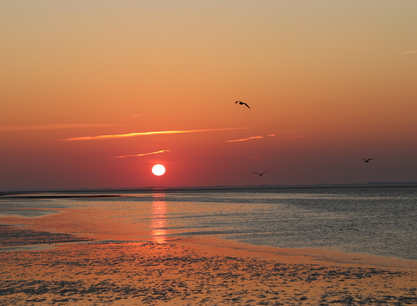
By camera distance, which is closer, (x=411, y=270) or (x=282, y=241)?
(x=411, y=270)

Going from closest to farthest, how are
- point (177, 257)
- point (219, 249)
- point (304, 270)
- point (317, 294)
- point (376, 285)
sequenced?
1. point (317, 294)
2. point (376, 285)
3. point (304, 270)
4. point (177, 257)
5. point (219, 249)

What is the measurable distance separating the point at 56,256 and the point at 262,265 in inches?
471

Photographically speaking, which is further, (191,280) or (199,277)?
(199,277)

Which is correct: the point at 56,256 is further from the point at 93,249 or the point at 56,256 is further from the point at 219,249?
the point at 219,249

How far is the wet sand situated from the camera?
18.6 metres

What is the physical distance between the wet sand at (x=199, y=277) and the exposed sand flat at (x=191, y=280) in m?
0.04

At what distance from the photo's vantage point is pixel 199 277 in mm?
22766

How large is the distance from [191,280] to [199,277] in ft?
2.57

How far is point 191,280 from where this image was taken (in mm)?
22062

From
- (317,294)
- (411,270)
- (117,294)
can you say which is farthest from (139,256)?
(411,270)

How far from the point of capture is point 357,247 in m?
33.4

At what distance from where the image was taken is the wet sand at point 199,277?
1862 centimetres

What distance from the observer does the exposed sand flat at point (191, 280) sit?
1853 centimetres

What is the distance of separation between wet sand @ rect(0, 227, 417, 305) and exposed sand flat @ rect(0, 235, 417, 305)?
0.04 m
